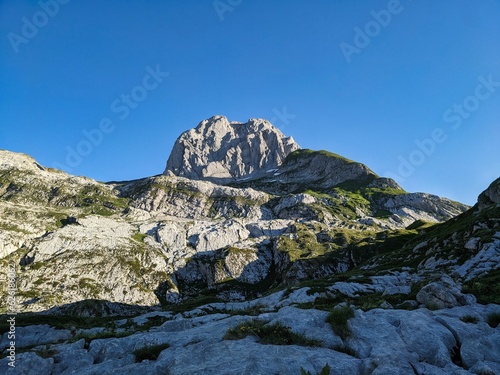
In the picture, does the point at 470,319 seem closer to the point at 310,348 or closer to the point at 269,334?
the point at 310,348

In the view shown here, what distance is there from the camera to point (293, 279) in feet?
534

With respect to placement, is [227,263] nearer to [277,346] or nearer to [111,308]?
[111,308]

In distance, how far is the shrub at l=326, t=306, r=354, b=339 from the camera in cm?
1212

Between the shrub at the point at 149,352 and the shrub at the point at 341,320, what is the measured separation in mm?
7432

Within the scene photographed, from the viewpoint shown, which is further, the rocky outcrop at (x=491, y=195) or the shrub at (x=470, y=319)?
the rocky outcrop at (x=491, y=195)

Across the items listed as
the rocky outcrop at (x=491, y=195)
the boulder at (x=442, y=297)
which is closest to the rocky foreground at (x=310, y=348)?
the boulder at (x=442, y=297)

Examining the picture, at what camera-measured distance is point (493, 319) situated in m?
14.5

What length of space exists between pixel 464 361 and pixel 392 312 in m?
4.54

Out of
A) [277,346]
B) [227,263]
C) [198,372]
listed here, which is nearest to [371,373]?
[277,346]

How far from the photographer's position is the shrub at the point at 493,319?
14.2 m

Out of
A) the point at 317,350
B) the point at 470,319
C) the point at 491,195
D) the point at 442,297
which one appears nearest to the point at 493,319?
the point at 470,319

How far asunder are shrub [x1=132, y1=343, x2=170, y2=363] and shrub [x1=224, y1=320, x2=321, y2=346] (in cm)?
315

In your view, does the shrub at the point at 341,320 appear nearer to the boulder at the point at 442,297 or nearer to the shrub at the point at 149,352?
the shrub at the point at 149,352

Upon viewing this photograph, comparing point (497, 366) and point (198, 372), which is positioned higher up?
point (198, 372)
